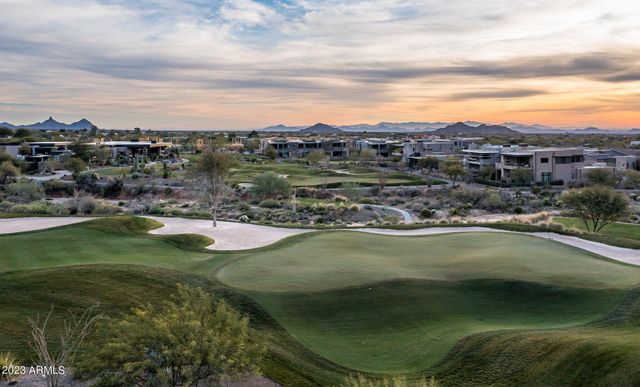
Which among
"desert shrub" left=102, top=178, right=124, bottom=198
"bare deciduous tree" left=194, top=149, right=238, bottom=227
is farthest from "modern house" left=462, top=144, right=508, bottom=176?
"bare deciduous tree" left=194, top=149, right=238, bottom=227

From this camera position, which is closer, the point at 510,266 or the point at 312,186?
the point at 510,266

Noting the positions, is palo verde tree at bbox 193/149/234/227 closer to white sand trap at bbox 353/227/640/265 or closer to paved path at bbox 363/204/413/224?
white sand trap at bbox 353/227/640/265

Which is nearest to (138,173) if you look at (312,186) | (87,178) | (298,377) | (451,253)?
(87,178)

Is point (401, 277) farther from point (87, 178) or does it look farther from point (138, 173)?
point (138, 173)

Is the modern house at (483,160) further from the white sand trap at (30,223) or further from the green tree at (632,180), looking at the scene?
the white sand trap at (30,223)

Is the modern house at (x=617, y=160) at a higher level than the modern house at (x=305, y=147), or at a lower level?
lower

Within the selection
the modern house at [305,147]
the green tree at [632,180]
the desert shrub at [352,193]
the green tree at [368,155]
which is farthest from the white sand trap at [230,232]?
the modern house at [305,147]

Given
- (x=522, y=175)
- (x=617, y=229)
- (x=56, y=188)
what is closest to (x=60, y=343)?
(x=617, y=229)
